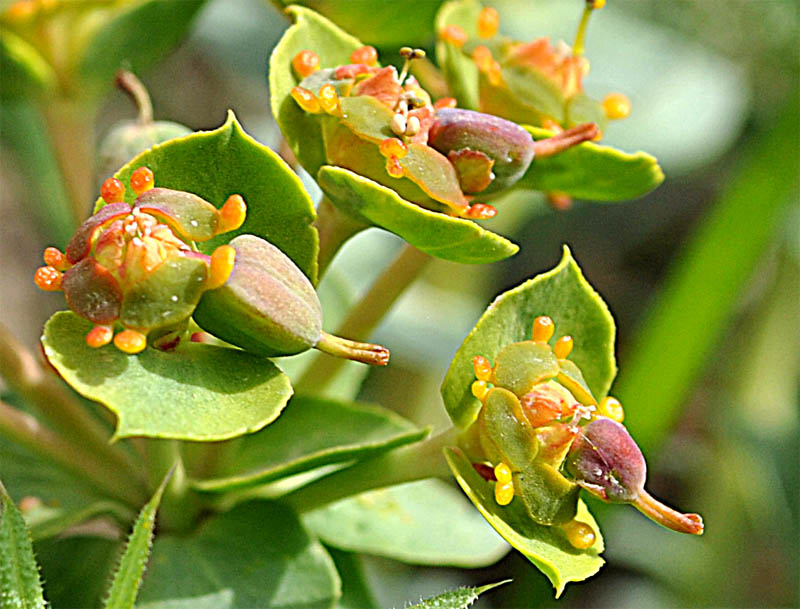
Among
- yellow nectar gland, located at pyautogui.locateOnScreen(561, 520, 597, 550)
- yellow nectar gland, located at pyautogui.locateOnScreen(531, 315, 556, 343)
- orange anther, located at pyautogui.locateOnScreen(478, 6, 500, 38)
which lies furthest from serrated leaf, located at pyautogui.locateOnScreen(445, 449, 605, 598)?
orange anther, located at pyautogui.locateOnScreen(478, 6, 500, 38)

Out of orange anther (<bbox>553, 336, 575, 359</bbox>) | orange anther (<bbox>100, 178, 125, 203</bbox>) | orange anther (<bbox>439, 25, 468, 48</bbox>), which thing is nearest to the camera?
orange anther (<bbox>100, 178, 125, 203</bbox>)

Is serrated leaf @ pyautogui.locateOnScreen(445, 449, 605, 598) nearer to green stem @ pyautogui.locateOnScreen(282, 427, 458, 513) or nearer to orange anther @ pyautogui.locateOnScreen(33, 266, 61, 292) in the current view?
green stem @ pyautogui.locateOnScreen(282, 427, 458, 513)

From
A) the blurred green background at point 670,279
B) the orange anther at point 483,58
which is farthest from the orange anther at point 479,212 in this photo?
the blurred green background at point 670,279

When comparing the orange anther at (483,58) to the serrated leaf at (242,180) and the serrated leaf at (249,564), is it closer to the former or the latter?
the serrated leaf at (242,180)

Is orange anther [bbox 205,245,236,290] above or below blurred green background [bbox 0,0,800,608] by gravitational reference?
above

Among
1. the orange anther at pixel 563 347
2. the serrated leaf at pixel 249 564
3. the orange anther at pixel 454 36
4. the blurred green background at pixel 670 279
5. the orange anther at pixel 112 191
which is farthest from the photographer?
the blurred green background at pixel 670 279

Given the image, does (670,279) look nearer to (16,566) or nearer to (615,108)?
(615,108)

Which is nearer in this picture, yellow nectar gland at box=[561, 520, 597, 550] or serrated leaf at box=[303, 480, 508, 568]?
yellow nectar gland at box=[561, 520, 597, 550]
